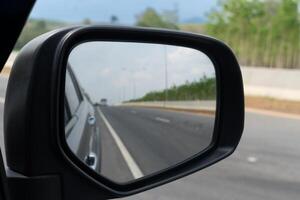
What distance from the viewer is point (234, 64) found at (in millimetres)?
1933

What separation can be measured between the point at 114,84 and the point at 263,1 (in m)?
A: 28.4

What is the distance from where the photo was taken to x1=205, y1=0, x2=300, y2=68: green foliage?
2683 centimetres

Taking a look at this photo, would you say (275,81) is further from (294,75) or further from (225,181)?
(225,181)

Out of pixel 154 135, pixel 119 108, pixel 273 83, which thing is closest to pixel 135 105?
pixel 119 108

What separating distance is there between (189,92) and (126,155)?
0.29 meters

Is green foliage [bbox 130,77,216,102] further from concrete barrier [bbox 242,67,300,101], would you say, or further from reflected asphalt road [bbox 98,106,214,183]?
concrete barrier [bbox 242,67,300,101]

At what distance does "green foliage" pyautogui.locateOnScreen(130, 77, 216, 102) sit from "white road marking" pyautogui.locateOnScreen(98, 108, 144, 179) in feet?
0.38

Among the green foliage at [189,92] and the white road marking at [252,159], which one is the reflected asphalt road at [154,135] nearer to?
the green foliage at [189,92]

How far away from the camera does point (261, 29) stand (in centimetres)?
2792

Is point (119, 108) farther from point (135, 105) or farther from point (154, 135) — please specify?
point (154, 135)

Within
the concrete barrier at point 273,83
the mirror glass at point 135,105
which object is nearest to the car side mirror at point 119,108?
the mirror glass at point 135,105

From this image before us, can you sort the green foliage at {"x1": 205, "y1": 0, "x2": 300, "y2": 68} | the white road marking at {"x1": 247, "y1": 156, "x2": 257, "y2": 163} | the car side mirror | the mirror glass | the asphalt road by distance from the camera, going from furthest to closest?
the green foliage at {"x1": 205, "y1": 0, "x2": 300, "y2": 68}
the white road marking at {"x1": 247, "y1": 156, "x2": 257, "y2": 163}
the asphalt road
the mirror glass
the car side mirror

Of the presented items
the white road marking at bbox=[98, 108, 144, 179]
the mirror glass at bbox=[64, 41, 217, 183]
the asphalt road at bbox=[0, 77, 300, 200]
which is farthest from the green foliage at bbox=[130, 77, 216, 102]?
the asphalt road at bbox=[0, 77, 300, 200]

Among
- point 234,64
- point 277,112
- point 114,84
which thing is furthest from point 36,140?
point 277,112
